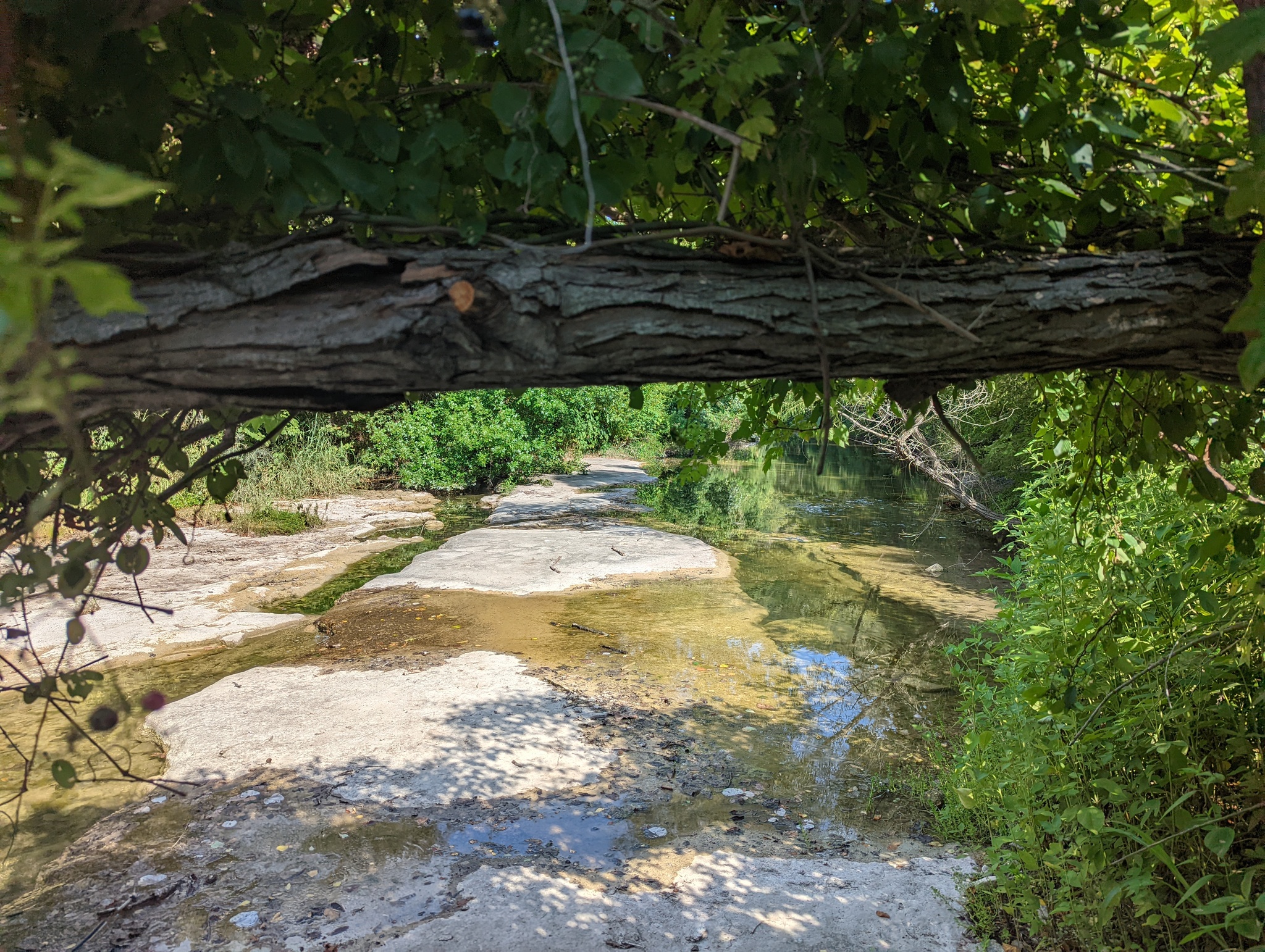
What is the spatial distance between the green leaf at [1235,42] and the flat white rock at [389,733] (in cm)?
402

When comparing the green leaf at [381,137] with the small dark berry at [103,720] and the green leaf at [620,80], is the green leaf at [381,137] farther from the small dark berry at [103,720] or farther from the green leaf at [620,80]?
the small dark berry at [103,720]

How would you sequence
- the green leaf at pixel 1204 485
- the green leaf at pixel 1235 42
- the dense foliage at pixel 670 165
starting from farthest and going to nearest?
the green leaf at pixel 1204 485 → the dense foliage at pixel 670 165 → the green leaf at pixel 1235 42

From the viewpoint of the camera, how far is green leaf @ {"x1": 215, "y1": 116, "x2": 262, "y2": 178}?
1.19 m

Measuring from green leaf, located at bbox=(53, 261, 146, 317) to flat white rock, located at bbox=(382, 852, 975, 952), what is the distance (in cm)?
291

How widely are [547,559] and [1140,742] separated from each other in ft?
21.5

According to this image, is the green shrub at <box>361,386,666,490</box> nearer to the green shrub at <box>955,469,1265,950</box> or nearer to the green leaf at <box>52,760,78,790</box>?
the green shrub at <box>955,469,1265,950</box>

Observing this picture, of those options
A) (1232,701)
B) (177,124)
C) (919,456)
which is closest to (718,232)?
(177,124)

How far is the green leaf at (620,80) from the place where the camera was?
1.09m

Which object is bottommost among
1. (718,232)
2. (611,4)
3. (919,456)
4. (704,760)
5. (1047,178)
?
(704,760)

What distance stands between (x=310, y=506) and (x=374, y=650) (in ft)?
17.5

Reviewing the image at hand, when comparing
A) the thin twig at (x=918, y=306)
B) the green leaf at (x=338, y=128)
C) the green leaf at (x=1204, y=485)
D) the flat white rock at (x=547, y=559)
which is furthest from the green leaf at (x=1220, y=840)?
the flat white rock at (x=547, y=559)

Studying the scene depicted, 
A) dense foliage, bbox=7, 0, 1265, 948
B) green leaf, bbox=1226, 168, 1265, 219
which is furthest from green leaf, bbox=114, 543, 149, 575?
green leaf, bbox=1226, 168, 1265, 219

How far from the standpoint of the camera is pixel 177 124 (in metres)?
1.41

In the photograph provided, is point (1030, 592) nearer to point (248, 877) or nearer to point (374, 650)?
point (248, 877)
